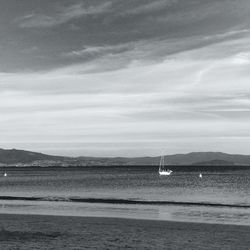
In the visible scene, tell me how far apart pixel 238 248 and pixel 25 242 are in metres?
10.8

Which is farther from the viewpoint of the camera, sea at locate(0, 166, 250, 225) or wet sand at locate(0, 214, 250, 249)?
sea at locate(0, 166, 250, 225)

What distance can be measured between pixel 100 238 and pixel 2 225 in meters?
9.41

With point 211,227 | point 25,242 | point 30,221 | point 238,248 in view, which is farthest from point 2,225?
point 238,248

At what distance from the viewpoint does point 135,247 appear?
21719 millimetres

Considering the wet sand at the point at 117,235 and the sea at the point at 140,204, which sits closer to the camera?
the wet sand at the point at 117,235

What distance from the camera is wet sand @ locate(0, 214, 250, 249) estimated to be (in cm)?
2209

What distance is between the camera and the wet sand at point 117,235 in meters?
22.1

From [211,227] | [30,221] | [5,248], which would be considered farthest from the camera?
[30,221]

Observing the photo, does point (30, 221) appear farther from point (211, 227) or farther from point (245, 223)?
point (245, 223)

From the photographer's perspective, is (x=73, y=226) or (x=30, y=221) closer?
(x=73, y=226)

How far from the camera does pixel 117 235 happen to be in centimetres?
2581

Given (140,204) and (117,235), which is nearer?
(117,235)

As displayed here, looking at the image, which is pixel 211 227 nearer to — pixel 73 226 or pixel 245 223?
pixel 245 223

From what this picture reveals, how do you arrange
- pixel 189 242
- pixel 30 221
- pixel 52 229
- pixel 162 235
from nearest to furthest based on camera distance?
pixel 189 242 → pixel 162 235 → pixel 52 229 → pixel 30 221
